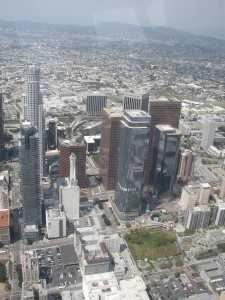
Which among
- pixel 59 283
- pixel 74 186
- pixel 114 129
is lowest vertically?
pixel 59 283

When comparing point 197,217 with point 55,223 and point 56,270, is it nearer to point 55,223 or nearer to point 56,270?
point 55,223

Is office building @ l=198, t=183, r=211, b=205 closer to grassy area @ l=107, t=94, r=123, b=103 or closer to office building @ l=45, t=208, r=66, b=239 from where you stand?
office building @ l=45, t=208, r=66, b=239

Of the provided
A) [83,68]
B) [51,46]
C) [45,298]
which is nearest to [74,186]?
[45,298]

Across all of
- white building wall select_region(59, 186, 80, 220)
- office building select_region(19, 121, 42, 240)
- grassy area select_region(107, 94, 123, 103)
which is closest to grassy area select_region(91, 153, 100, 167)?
white building wall select_region(59, 186, 80, 220)

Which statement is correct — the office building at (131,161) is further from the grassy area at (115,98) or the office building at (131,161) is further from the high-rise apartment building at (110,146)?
the grassy area at (115,98)

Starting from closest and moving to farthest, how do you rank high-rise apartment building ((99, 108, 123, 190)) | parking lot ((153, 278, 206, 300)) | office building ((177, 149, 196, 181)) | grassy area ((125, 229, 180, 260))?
1. parking lot ((153, 278, 206, 300))
2. grassy area ((125, 229, 180, 260))
3. high-rise apartment building ((99, 108, 123, 190))
4. office building ((177, 149, 196, 181))

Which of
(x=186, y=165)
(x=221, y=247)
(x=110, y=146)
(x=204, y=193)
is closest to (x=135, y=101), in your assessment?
(x=110, y=146)

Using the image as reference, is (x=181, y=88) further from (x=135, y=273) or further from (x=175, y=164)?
(x=135, y=273)
